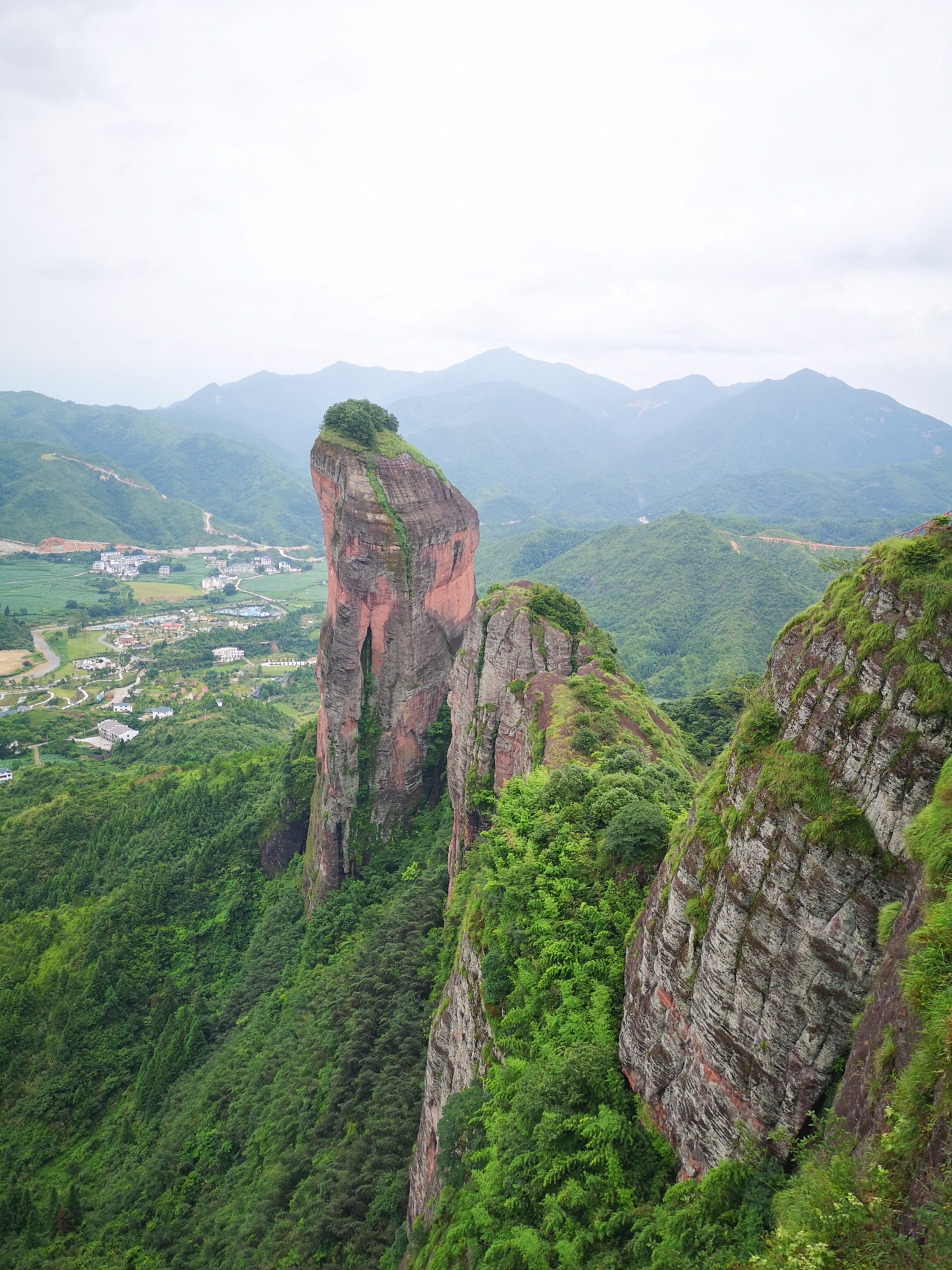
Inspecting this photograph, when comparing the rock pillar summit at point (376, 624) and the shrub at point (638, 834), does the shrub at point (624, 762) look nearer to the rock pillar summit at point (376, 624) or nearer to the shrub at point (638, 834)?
the shrub at point (638, 834)

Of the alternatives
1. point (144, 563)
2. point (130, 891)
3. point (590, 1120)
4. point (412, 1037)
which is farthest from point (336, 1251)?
point (144, 563)

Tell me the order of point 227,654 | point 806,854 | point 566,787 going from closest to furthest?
point 806,854, point 566,787, point 227,654

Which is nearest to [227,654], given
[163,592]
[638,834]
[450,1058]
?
[163,592]

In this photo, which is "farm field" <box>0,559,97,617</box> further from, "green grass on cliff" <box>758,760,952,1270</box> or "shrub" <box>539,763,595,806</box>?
"green grass on cliff" <box>758,760,952,1270</box>

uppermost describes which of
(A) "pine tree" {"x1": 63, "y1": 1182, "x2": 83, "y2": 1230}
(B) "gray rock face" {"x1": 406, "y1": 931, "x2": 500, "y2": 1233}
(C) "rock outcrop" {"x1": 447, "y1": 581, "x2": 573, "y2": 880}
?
(C) "rock outcrop" {"x1": 447, "y1": 581, "x2": 573, "y2": 880}

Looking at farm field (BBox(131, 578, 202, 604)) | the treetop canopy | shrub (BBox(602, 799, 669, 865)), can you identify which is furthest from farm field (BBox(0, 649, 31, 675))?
shrub (BBox(602, 799, 669, 865))

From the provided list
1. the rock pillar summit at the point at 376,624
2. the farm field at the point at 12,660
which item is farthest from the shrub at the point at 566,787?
the farm field at the point at 12,660

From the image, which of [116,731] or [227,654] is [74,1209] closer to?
[116,731]
